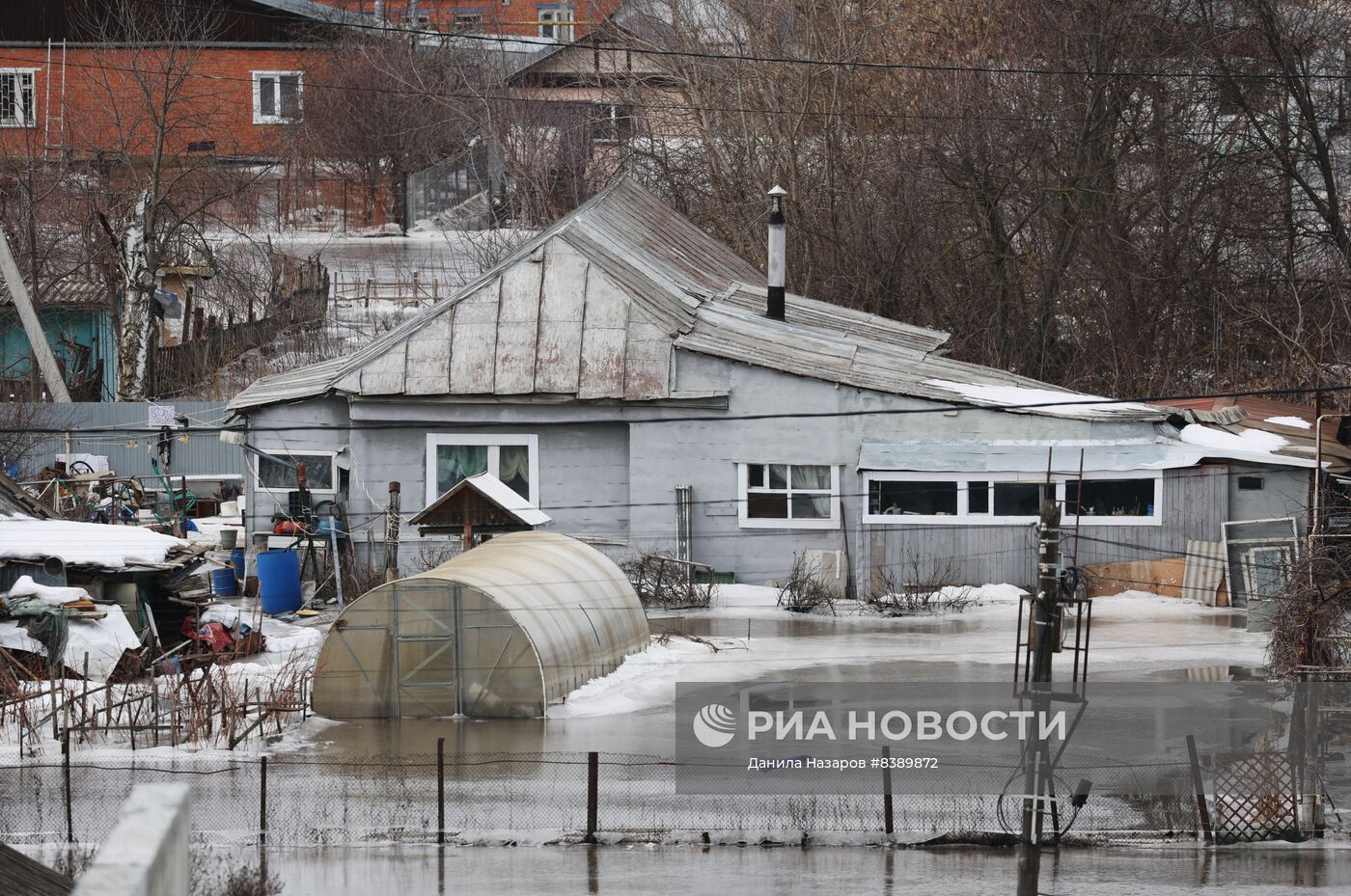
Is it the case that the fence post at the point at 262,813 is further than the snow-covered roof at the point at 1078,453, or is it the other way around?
the snow-covered roof at the point at 1078,453

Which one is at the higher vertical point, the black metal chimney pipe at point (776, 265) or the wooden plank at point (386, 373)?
the black metal chimney pipe at point (776, 265)

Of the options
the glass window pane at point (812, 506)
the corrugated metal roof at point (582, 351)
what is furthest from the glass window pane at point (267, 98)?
the glass window pane at point (812, 506)

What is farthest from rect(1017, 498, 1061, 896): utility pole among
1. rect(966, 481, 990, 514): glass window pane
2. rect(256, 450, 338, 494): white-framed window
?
rect(256, 450, 338, 494): white-framed window

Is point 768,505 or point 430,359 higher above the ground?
point 430,359

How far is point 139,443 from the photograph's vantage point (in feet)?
127

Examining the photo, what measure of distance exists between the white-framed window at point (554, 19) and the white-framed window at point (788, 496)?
41.6 meters

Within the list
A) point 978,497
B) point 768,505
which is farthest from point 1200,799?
point 768,505

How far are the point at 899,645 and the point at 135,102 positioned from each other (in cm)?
4121

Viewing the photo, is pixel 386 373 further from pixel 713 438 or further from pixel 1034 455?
pixel 1034 455

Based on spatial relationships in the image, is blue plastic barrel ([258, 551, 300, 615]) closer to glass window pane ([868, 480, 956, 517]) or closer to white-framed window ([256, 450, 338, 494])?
white-framed window ([256, 450, 338, 494])

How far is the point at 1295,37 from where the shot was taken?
3544cm

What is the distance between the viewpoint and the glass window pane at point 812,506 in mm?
27484

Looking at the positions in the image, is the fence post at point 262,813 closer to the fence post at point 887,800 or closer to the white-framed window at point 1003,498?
the fence post at point 887,800

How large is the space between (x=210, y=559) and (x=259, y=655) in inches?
221
